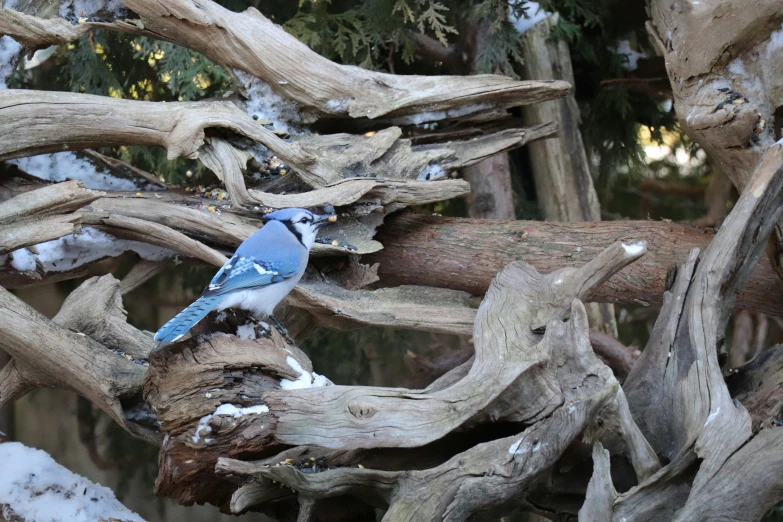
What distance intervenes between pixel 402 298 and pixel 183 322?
2.73 ft

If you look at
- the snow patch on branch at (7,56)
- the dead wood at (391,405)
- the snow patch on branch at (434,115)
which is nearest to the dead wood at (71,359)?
the dead wood at (391,405)

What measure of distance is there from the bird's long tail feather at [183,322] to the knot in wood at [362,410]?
43 centimetres

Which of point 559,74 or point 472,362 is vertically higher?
point 559,74

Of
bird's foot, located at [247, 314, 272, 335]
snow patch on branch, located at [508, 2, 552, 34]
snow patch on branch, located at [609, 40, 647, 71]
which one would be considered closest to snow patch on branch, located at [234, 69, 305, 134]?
bird's foot, located at [247, 314, 272, 335]

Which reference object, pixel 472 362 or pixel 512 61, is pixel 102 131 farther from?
pixel 512 61

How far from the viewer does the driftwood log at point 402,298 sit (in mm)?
1798

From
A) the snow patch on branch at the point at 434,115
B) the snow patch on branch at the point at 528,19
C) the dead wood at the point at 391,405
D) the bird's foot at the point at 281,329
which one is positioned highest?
the snow patch on branch at the point at 528,19

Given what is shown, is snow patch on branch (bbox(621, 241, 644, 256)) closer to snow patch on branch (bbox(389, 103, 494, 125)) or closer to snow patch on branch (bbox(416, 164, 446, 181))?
snow patch on branch (bbox(416, 164, 446, 181))

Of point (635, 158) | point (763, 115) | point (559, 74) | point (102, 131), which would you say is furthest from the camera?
point (635, 158)

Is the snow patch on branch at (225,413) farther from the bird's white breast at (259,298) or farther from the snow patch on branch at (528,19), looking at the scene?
the snow patch on branch at (528,19)

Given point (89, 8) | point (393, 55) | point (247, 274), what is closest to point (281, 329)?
point (247, 274)

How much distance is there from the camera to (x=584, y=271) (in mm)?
2033

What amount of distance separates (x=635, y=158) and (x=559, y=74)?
67 centimetres

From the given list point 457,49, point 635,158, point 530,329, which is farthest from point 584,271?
point 635,158
